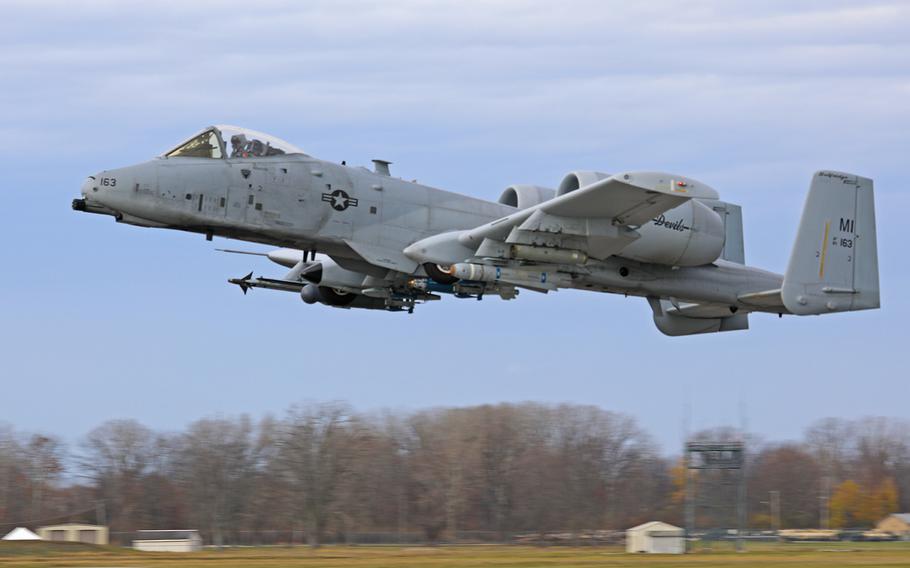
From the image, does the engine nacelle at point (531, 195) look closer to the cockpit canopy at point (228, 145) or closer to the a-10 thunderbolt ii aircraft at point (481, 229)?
the a-10 thunderbolt ii aircraft at point (481, 229)

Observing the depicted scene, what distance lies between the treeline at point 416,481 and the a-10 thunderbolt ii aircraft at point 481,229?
2034 centimetres

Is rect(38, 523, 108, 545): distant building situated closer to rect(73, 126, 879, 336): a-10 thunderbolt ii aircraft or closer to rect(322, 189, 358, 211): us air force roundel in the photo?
rect(73, 126, 879, 336): a-10 thunderbolt ii aircraft

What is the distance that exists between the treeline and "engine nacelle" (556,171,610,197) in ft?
77.6

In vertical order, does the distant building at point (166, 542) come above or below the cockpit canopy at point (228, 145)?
below

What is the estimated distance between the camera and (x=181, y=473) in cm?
5600

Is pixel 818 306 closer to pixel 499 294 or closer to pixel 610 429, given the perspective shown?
pixel 499 294

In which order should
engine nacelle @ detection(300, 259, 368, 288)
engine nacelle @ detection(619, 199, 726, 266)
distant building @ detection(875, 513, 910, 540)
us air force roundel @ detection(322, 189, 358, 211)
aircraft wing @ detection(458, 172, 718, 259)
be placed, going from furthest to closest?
distant building @ detection(875, 513, 910, 540)
engine nacelle @ detection(300, 259, 368, 288)
engine nacelle @ detection(619, 199, 726, 266)
us air force roundel @ detection(322, 189, 358, 211)
aircraft wing @ detection(458, 172, 718, 259)

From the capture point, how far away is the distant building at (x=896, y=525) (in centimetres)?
5152

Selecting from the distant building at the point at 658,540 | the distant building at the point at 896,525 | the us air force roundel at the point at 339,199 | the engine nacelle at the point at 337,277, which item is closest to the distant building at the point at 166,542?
the distant building at the point at 658,540

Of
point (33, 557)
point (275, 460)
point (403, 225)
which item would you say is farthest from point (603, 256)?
point (275, 460)

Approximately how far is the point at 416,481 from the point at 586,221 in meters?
33.1

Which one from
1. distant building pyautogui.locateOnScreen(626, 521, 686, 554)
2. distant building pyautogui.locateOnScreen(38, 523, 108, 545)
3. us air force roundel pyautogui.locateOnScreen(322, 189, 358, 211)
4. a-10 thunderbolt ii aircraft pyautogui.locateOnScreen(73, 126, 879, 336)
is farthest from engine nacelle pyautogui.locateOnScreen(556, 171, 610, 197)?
distant building pyautogui.locateOnScreen(38, 523, 108, 545)

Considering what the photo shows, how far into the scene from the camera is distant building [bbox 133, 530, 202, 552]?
39.1 metres

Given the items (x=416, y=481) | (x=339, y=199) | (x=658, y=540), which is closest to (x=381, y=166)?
(x=339, y=199)
